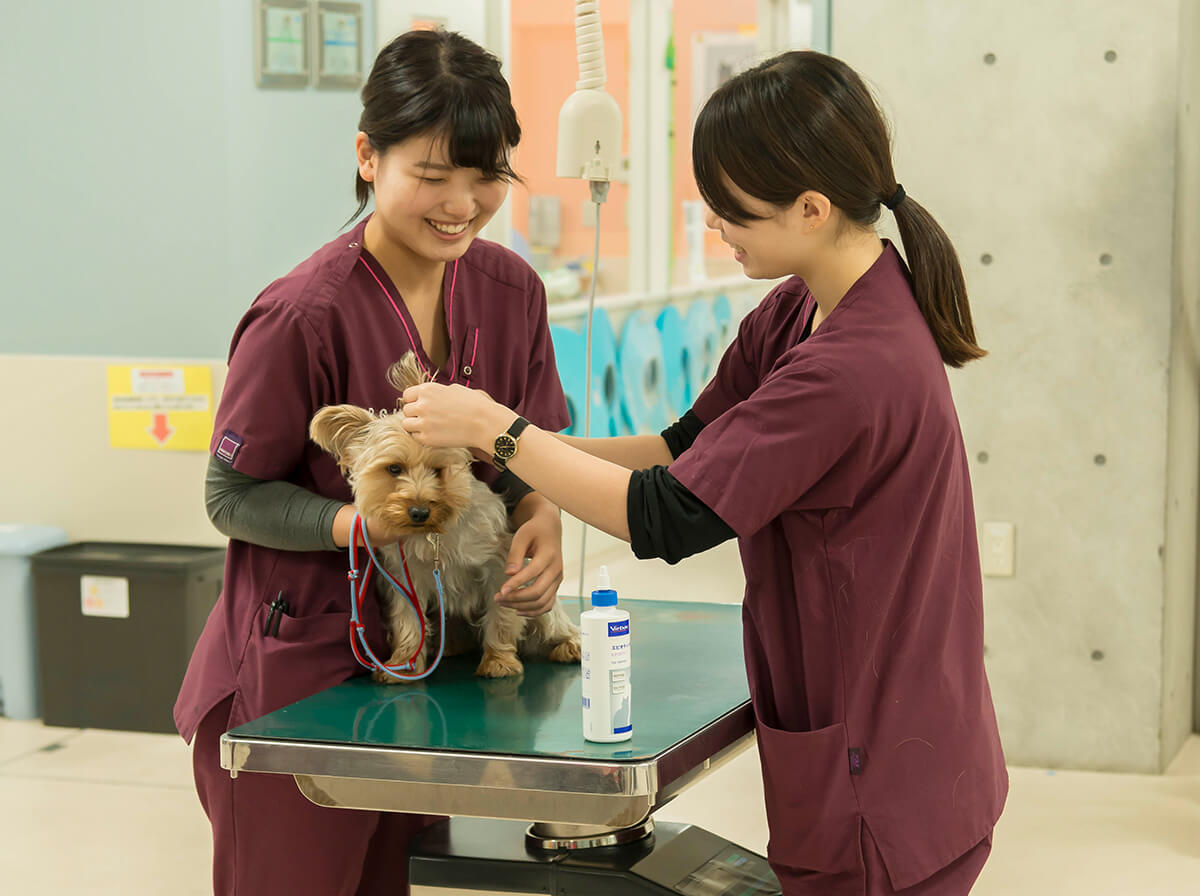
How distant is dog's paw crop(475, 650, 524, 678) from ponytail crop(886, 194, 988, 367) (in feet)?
2.25

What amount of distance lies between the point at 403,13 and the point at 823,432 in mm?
3141

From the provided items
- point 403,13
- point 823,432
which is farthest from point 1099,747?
point 403,13

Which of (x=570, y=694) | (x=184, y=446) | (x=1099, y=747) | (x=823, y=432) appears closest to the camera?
(x=823, y=432)

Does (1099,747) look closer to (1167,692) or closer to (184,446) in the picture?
(1167,692)

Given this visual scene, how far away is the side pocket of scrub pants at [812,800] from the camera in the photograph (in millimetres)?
1521

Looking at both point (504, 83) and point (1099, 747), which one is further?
point (1099, 747)

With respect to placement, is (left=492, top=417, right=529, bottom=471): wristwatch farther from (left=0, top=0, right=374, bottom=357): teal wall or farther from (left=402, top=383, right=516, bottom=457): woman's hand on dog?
(left=0, top=0, right=374, bottom=357): teal wall

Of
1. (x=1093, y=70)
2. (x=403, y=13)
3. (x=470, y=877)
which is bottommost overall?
(x=470, y=877)

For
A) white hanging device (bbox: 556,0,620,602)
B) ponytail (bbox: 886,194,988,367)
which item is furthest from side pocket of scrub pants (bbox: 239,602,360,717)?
ponytail (bbox: 886,194,988,367)

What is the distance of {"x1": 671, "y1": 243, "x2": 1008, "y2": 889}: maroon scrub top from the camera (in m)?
1.48

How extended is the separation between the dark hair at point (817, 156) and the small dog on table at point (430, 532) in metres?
0.48

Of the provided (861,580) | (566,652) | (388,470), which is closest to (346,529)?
(388,470)

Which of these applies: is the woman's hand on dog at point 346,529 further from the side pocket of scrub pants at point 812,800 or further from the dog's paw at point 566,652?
the side pocket of scrub pants at point 812,800

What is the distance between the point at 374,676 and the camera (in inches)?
70.2
